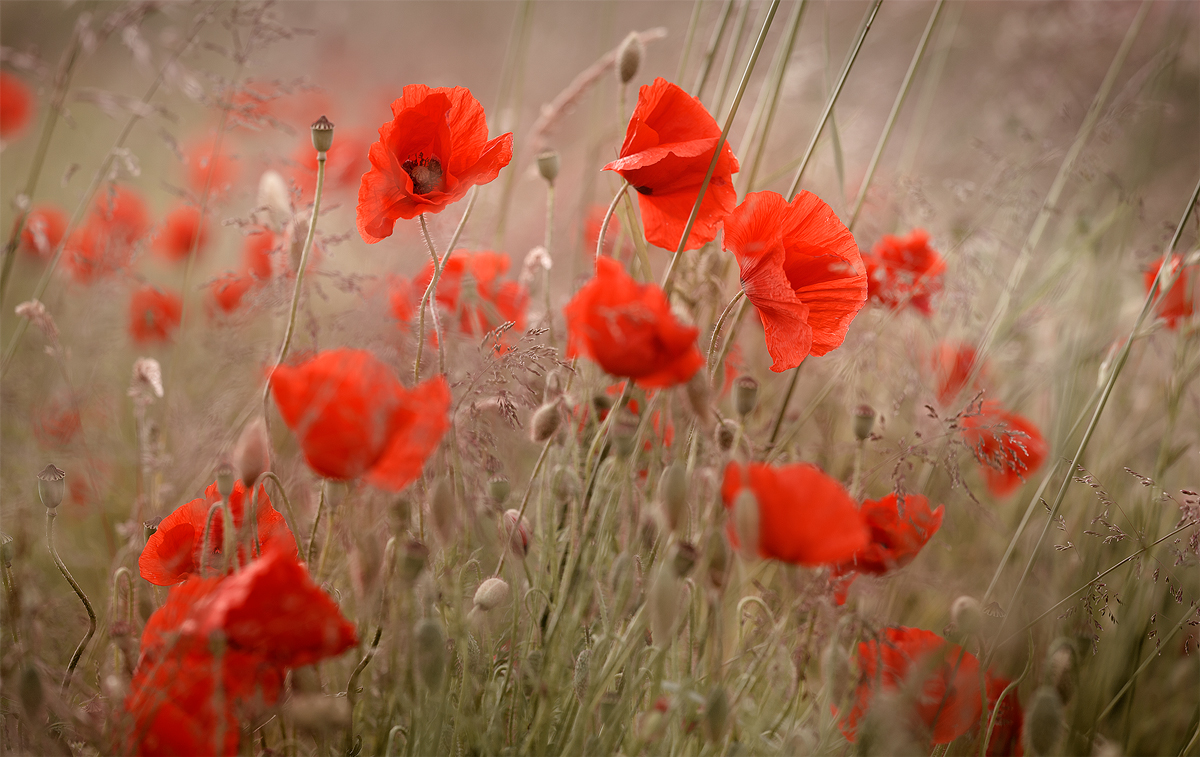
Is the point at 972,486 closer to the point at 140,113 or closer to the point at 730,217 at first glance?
the point at 730,217

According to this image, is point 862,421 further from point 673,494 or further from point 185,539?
point 185,539

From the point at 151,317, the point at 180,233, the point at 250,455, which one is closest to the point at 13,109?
the point at 180,233

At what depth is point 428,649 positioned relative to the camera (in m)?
0.52

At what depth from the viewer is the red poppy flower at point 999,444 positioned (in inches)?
31.1

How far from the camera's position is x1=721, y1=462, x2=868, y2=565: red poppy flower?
500mm

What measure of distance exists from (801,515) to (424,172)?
0.50 meters

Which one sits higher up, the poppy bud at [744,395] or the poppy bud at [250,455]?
the poppy bud at [744,395]

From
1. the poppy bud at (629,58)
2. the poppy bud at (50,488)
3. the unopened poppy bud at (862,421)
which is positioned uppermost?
the poppy bud at (629,58)

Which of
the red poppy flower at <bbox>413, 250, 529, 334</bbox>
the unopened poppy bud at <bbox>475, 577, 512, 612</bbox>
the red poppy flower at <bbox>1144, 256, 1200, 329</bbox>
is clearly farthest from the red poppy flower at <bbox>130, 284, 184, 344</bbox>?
the red poppy flower at <bbox>1144, 256, 1200, 329</bbox>

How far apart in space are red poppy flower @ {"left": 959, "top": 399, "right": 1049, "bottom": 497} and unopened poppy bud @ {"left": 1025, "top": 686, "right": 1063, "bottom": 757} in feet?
0.89

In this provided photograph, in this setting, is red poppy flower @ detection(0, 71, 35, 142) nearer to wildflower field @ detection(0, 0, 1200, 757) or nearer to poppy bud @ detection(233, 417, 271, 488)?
wildflower field @ detection(0, 0, 1200, 757)

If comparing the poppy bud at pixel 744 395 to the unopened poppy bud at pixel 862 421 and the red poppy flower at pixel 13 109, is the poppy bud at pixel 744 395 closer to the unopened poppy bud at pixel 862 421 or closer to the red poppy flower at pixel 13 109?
the unopened poppy bud at pixel 862 421

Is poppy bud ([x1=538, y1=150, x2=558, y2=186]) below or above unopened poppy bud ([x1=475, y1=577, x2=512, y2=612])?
above

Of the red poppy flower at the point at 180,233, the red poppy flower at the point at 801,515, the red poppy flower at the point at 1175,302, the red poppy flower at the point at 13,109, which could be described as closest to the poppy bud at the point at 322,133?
the red poppy flower at the point at 801,515
